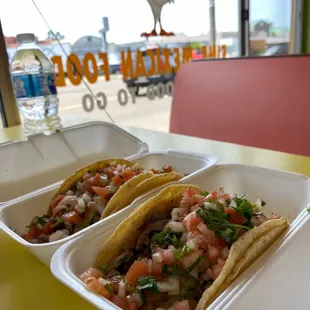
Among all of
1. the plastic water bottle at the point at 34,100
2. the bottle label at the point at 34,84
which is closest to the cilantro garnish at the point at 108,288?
the bottle label at the point at 34,84

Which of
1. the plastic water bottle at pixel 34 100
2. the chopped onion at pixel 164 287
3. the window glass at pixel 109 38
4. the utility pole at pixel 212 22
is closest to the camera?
the chopped onion at pixel 164 287

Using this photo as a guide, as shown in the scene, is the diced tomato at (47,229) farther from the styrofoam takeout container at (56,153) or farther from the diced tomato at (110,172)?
the styrofoam takeout container at (56,153)

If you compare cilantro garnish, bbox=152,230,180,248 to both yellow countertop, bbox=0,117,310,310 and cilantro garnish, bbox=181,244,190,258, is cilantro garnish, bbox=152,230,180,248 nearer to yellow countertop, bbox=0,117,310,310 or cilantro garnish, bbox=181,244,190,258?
cilantro garnish, bbox=181,244,190,258

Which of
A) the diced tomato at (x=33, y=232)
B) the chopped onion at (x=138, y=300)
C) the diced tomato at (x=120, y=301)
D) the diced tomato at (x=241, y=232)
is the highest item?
the diced tomato at (x=241, y=232)

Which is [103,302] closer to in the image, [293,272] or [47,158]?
[293,272]

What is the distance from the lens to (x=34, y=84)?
173 centimetres

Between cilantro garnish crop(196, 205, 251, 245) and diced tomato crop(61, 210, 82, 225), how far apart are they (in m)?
0.35

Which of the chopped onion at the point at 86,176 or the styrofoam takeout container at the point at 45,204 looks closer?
the styrofoam takeout container at the point at 45,204

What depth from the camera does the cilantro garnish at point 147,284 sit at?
25.3 inches

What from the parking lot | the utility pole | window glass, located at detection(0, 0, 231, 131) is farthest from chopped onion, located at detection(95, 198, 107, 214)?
the utility pole

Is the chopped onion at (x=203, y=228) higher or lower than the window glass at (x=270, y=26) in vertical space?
lower

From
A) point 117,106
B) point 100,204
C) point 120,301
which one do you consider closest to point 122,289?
point 120,301

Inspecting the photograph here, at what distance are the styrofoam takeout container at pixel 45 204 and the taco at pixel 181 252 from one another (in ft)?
0.32

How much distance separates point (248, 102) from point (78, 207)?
1669 mm
